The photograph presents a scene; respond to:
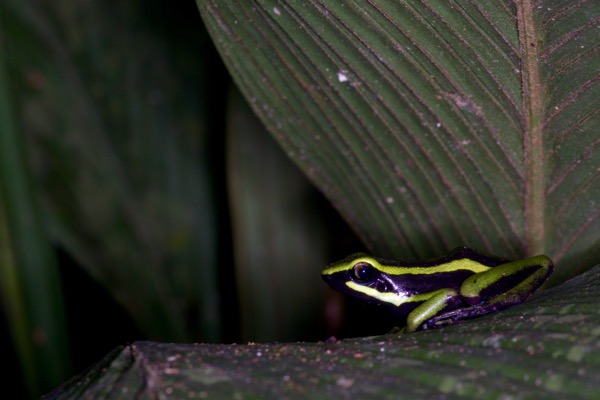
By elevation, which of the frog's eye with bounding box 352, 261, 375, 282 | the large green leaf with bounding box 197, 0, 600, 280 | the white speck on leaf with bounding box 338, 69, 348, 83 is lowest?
the frog's eye with bounding box 352, 261, 375, 282

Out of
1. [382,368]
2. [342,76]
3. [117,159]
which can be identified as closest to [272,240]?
[117,159]

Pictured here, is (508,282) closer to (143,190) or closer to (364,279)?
(364,279)

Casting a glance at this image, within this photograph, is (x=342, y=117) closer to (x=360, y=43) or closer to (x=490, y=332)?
(x=360, y=43)

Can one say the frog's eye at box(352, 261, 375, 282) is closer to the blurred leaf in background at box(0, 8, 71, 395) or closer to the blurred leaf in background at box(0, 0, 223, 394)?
the blurred leaf in background at box(0, 0, 223, 394)

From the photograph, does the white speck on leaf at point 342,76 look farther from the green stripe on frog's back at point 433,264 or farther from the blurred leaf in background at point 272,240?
the blurred leaf in background at point 272,240

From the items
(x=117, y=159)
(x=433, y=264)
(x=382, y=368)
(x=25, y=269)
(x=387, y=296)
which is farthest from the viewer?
(x=117, y=159)

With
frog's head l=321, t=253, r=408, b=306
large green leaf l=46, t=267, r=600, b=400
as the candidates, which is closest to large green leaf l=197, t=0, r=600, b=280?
frog's head l=321, t=253, r=408, b=306

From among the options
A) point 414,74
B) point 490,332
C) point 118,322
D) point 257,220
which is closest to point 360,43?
point 414,74
